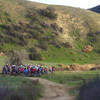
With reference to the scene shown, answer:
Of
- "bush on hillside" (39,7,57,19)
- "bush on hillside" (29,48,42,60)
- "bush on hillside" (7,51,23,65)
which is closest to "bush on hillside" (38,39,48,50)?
"bush on hillside" (29,48,42,60)

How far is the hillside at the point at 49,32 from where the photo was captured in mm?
47531

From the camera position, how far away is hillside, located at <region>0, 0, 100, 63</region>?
47.5 metres

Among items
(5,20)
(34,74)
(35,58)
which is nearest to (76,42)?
(35,58)

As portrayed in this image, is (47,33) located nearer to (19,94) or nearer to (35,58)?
(35,58)

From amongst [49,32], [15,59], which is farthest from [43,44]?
[15,59]

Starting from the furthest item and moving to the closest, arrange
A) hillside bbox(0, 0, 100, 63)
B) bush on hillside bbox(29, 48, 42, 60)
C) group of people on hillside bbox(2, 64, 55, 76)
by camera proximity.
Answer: hillside bbox(0, 0, 100, 63) → bush on hillside bbox(29, 48, 42, 60) → group of people on hillside bbox(2, 64, 55, 76)

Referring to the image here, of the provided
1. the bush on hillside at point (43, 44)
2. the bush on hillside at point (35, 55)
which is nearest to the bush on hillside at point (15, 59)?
the bush on hillside at point (35, 55)

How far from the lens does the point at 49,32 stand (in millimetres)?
54938

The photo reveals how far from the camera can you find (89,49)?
51.6 m

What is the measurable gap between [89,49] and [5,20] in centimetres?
2070

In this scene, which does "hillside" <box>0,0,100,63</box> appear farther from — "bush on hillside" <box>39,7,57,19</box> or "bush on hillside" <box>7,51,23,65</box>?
"bush on hillside" <box>7,51,23,65</box>

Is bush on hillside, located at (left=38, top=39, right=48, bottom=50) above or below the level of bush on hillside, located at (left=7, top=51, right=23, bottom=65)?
above

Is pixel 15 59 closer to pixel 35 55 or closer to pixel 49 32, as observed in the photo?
pixel 35 55

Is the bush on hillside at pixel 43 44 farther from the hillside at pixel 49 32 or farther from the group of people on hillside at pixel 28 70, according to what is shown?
the group of people on hillside at pixel 28 70
